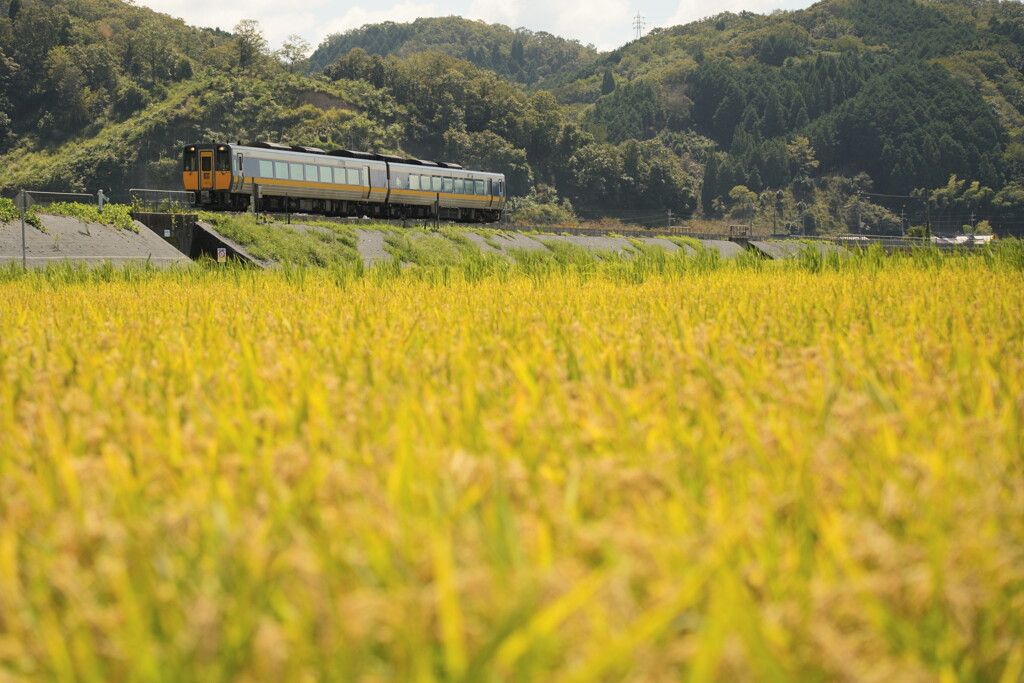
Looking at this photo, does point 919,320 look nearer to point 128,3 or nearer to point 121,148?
point 121,148

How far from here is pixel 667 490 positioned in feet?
5.18

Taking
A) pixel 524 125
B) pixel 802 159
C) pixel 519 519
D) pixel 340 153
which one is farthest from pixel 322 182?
pixel 802 159

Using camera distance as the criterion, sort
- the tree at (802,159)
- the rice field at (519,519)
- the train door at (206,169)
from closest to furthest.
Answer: the rice field at (519,519)
the train door at (206,169)
the tree at (802,159)

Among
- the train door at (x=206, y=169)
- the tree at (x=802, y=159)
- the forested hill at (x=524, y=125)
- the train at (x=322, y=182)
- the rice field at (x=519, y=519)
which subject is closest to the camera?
the rice field at (x=519, y=519)

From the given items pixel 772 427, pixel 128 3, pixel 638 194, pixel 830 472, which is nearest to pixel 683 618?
pixel 830 472

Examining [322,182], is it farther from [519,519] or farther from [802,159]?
[802,159]

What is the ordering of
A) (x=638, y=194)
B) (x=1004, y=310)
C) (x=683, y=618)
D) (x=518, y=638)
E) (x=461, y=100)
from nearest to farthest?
(x=518, y=638)
(x=683, y=618)
(x=1004, y=310)
(x=461, y=100)
(x=638, y=194)

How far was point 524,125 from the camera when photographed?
122 meters

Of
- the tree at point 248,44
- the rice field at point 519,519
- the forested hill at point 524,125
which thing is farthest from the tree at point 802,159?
the rice field at point 519,519

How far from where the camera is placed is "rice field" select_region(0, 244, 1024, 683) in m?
0.98

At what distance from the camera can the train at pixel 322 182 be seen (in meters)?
31.3

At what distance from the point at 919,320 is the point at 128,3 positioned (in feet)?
590

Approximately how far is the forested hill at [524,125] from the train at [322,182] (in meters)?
56.2

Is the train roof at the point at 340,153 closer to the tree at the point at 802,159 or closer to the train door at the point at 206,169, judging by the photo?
the train door at the point at 206,169
